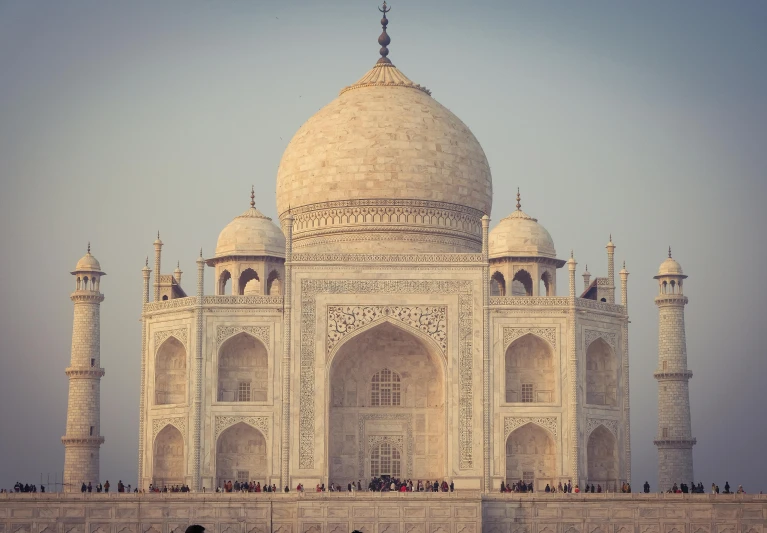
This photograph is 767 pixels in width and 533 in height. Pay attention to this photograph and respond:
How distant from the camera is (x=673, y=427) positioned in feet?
114

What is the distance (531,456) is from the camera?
31.0m

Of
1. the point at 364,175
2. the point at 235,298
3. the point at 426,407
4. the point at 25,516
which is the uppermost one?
the point at 364,175

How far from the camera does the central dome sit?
33094mm

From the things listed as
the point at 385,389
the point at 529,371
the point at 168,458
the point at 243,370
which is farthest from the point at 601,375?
the point at 168,458

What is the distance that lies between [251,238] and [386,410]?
486 cm

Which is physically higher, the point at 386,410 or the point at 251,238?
the point at 251,238

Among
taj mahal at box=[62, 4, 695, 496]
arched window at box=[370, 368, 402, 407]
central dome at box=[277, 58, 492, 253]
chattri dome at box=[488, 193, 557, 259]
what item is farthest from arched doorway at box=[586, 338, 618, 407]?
arched window at box=[370, 368, 402, 407]

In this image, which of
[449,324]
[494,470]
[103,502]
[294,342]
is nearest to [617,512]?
[494,470]

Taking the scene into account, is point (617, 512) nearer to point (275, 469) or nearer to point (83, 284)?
point (275, 469)

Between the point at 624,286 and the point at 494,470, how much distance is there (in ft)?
17.0

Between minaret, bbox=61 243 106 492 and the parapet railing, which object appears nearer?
the parapet railing

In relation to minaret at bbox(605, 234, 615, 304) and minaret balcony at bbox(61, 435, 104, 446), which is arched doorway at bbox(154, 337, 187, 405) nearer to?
minaret balcony at bbox(61, 435, 104, 446)

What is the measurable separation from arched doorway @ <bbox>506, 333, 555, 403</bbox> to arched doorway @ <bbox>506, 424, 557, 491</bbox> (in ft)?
2.27

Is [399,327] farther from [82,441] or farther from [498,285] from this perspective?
[82,441]
